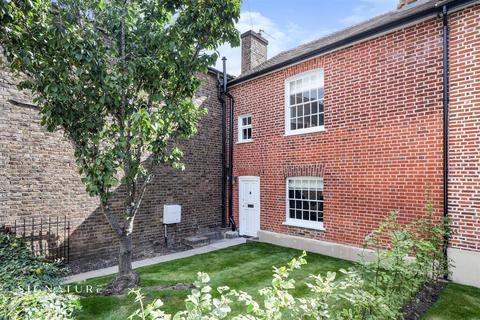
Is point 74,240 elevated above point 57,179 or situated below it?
below

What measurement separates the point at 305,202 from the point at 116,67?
6.65 metres

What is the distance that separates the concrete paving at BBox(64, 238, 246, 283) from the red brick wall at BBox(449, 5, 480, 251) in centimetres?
648

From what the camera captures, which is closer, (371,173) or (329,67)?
(371,173)

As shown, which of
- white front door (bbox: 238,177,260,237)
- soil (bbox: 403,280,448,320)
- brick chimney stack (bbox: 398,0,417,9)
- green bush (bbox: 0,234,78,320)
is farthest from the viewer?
white front door (bbox: 238,177,260,237)

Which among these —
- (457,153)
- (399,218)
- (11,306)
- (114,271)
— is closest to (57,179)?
(114,271)

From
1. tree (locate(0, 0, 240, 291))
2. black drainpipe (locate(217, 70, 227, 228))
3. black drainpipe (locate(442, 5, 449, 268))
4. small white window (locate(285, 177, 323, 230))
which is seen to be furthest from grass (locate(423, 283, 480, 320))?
black drainpipe (locate(217, 70, 227, 228))

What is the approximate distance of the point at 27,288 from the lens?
3729 mm

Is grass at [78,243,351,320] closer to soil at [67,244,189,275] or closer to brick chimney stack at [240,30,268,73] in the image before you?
soil at [67,244,189,275]

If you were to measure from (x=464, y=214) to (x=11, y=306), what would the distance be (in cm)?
775

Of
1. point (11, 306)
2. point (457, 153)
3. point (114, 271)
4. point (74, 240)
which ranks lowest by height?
point (114, 271)

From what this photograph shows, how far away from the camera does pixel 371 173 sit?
7.51m

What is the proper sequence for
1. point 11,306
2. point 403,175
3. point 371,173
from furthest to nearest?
1. point 371,173
2. point 403,175
3. point 11,306

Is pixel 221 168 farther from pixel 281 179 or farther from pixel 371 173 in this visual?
pixel 371 173

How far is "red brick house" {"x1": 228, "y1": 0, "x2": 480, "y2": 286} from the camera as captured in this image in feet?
20.0
